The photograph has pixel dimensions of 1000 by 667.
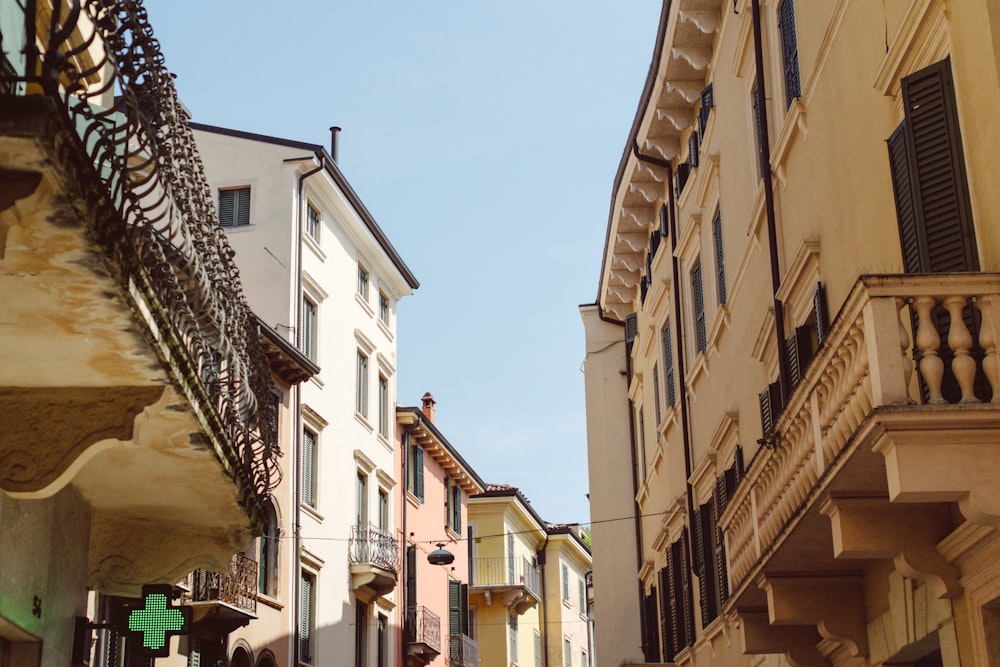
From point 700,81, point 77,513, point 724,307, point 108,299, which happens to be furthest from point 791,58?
point 108,299

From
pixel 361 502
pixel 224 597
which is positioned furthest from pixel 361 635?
pixel 224 597

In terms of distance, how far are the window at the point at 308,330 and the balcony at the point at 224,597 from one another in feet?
24.0

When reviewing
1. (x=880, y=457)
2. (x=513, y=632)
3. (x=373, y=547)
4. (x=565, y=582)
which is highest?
(x=565, y=582)

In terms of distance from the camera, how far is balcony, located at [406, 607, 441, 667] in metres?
40.0

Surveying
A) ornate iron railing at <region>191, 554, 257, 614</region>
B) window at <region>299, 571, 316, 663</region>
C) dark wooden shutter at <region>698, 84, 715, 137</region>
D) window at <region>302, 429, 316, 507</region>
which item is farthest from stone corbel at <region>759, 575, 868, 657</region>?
window at <region>302, 429, 316, 507</region>

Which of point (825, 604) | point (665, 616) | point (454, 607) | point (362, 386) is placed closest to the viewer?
point (825, 604)

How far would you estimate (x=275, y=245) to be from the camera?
32500mm

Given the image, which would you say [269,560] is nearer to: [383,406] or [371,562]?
[371,562]

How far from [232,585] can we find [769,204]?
13.6 m

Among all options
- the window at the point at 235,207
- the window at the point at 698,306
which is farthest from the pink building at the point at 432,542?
the window at the point at 698,306

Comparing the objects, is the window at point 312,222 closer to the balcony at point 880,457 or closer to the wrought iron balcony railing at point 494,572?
the balcony at point 880,457

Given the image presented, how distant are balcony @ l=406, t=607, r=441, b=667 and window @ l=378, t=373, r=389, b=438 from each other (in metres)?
5.07

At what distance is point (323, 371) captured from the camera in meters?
34.0

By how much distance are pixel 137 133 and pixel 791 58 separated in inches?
327
